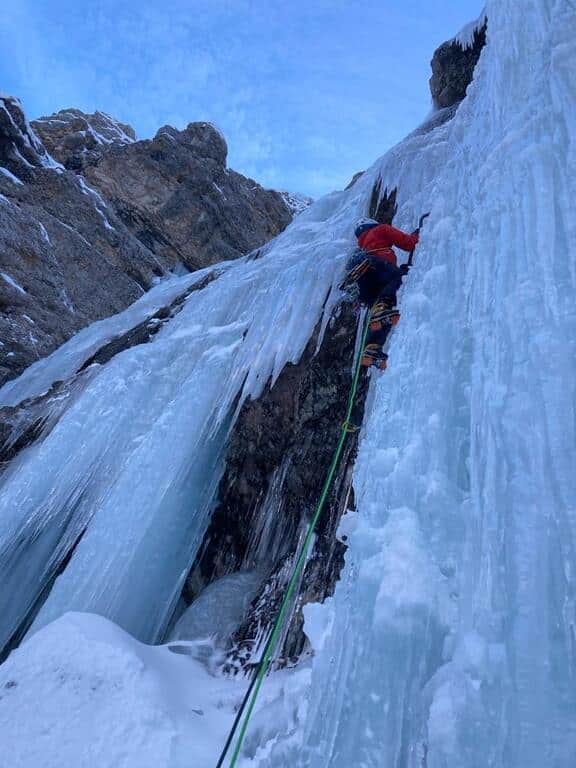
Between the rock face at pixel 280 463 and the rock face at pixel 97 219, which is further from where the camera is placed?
the rock face at pixel 97 219

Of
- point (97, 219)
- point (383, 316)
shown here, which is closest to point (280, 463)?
point (383, 316)

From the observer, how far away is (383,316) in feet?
12.3

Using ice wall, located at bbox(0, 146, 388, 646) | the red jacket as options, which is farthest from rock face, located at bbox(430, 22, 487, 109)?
the red jacket

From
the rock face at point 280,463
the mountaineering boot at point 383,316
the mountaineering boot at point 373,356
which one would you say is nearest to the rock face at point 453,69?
the rock face at point 280,463

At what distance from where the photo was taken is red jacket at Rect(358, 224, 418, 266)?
3984mm

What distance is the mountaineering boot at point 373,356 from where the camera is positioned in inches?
144

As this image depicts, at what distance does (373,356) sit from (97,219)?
1196 cm

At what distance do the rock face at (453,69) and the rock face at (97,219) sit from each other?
25.9ft

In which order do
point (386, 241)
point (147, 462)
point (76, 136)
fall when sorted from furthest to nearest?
1. point (76, 136)
2. point (147, 462)
3. point (386, 241)

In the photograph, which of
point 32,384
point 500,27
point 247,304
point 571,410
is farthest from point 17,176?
point 571,410

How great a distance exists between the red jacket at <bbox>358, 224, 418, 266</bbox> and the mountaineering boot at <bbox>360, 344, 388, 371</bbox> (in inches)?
28.7

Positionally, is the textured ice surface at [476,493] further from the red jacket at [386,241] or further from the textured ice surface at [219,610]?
the textured ice surface at [219,610]

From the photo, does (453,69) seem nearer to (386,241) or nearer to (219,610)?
(386,241)

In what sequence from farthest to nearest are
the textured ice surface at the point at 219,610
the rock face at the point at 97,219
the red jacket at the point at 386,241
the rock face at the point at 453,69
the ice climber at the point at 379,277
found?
the rock face at the point at 97,219 < the rock face at the point at 453,69 < the red jacket at the point at 386,241 < the ice climber at the point at 379,277 < the textured ice surface at the point at 219,610
